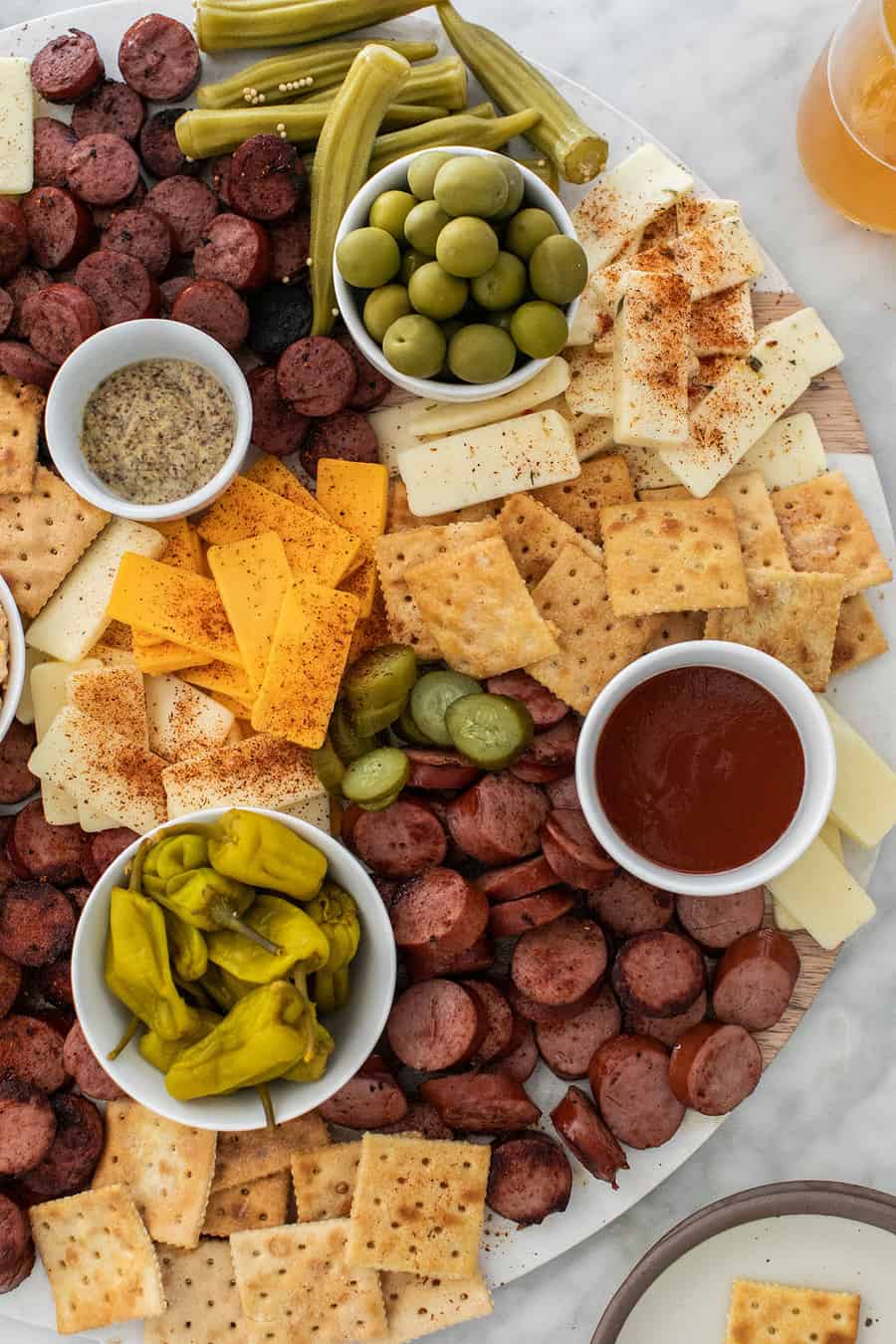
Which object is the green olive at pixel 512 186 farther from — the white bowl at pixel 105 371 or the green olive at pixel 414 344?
the white bowl at pixel 105 371

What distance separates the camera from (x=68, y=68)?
2.67 metres

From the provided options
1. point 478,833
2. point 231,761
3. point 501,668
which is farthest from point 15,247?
point 478,833

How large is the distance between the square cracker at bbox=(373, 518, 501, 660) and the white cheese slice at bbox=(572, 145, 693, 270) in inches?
25.6

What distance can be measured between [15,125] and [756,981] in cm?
240

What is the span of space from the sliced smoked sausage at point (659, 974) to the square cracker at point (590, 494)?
878mm

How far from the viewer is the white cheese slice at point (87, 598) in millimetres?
2670

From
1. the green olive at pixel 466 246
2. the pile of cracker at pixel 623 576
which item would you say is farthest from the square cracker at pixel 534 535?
the green olive at pixel 466 246

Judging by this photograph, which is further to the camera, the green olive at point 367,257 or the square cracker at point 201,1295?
the square cracker at point 201,1295

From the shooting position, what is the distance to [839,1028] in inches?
111

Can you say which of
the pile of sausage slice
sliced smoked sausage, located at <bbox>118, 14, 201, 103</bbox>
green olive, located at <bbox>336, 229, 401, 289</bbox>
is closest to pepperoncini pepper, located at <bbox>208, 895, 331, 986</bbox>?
the pile of sausage slice

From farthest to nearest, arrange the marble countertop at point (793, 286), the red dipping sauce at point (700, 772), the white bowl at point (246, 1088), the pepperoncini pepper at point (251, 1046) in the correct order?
1. the marble countertop at point (793, 286)
2. the red dipping sauce at point (700, 772)
3. the white bowl at point (246, 1088)
4. the pepperoncini pepper at point (251, 1046)

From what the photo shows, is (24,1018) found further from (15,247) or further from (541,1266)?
(15,247)

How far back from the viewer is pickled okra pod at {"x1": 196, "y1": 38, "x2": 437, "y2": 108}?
8.79 feet

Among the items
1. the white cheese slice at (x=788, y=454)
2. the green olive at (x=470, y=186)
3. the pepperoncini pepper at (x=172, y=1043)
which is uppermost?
the green olive at (x=470, y=186)
